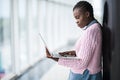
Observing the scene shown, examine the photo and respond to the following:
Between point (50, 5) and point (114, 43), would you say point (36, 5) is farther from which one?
point (114, 43)

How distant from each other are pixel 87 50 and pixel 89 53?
0.02 meters

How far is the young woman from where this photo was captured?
5.22 feet

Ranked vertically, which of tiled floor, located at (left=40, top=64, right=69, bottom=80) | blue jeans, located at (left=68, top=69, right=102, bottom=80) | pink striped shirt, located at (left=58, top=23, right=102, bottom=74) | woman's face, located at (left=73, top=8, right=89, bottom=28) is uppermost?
woman's face, located at (left=73, top=8, right=89, bottom=28)

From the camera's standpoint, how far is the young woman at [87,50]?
5.22ft

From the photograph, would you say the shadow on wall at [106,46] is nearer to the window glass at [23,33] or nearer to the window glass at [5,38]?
the window glass at [5,38]

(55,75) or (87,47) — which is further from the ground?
(87,47)

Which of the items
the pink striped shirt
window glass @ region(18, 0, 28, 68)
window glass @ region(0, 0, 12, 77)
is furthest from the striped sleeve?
window glass @ region(18, 0, 28, 68)

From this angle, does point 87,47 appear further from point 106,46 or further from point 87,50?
point 106,46

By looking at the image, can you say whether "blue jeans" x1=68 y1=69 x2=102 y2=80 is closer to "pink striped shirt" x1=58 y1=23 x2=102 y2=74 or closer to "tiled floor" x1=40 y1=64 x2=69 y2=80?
"pink striped shirt" x1=58 y1=23 x2=102 y2=74

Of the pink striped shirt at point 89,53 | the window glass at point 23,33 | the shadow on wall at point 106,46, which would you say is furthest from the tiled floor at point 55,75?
the pink striped shirt at point 89,53

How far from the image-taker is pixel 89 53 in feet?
5.20

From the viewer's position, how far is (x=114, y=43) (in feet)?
5.24

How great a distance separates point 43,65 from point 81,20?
14.1ft

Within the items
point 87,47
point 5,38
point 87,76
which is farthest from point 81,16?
point 5,38
